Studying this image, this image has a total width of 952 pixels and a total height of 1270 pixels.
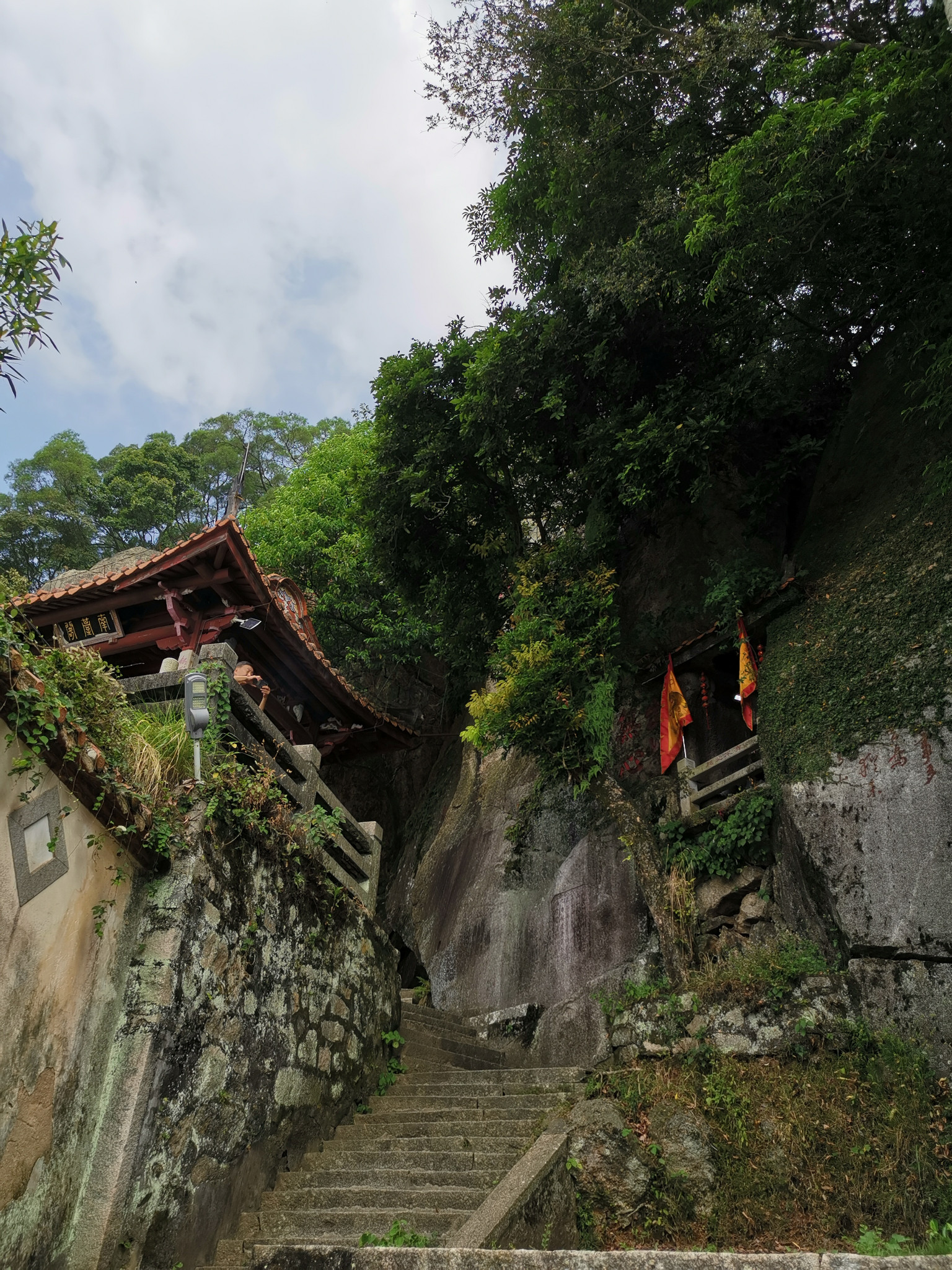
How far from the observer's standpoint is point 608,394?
461 inches

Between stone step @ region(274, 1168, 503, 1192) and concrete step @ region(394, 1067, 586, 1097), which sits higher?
concrete step @ region(394, 1067, 586, 1097)

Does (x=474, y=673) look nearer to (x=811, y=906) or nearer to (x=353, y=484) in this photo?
(x=353, y=484)

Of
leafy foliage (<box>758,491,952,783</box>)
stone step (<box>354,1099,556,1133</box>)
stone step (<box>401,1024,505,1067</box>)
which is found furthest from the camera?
stone step (<box>401,1024,505,1067</box>)

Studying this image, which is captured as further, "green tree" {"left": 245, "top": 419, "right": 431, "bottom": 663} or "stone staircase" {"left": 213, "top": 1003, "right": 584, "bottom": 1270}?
"green tree" {"left": 245, "top": 419, "right": 431, "bottom": 663}

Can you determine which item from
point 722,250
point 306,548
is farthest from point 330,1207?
point 306,548

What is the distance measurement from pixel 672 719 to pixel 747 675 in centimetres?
135

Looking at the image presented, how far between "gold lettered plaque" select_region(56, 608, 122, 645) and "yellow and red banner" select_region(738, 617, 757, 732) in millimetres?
8438

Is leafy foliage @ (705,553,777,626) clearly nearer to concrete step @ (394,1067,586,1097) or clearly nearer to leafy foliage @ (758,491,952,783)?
leafy foliage @ (758,491,952,783)

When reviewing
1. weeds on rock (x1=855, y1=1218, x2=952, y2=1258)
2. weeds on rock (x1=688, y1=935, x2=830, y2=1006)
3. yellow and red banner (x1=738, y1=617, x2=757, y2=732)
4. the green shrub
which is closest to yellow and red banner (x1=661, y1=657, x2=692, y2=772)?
yellow and red banner (x1=738, y1=617, x2=757, y2=732)

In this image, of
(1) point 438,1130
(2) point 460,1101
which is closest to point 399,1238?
(1) point 438,1130

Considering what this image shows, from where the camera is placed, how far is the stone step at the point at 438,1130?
666cm

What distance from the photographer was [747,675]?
33.8 ft

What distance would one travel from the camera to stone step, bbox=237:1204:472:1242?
5.43 meters

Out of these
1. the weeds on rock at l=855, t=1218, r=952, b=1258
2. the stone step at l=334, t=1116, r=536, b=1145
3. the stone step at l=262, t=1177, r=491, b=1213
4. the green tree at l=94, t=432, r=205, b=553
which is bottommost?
the weeds on rock at l=855, t=1218, r=952, b=1258
